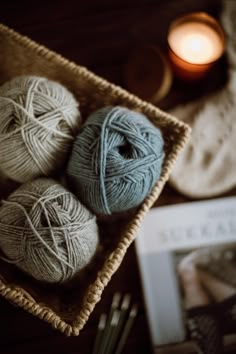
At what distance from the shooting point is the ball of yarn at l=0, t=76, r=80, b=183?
58 cm

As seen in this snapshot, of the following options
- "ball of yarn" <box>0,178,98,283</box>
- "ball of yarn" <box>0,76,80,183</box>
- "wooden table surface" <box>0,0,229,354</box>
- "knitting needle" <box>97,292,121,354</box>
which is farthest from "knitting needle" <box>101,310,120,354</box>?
"wooden table surface" <box>0,0,229,354</box>

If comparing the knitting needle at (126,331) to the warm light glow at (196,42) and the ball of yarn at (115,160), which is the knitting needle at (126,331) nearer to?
the ball of yarn at (115,160)

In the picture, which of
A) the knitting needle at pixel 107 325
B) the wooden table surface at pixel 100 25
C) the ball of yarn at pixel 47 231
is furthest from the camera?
the wooden table surface at pixel 100 25

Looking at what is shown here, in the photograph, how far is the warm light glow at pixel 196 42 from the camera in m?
0.77

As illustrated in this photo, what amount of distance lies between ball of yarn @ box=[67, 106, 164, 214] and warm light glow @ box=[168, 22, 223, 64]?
0.24 metres

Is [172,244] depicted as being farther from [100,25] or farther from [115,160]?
[100,25]

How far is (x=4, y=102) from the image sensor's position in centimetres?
59

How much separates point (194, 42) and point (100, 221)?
34 centimetres

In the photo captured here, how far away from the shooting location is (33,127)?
582 mm

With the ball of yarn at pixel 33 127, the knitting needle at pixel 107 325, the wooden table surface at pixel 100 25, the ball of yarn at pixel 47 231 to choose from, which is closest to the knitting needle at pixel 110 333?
the knitting needle at pixel 107 325

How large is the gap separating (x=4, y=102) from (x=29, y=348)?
1.20 feet

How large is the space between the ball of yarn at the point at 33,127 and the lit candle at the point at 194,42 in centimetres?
23

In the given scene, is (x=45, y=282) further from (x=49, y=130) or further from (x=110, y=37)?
(x=110, y=37)

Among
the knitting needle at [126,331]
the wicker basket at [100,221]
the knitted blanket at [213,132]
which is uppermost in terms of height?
the wicker basket at [100,221]
